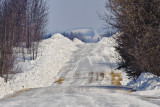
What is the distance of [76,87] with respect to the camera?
14617 millimetres

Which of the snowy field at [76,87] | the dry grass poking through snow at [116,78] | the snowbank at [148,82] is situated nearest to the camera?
the snowy field at [76,87]

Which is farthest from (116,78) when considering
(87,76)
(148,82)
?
(148,82)

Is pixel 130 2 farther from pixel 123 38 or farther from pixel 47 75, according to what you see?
pixel 47 75

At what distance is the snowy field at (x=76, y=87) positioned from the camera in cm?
798

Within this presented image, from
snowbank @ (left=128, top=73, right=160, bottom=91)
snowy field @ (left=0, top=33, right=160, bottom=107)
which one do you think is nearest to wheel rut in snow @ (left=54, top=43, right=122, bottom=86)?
snowy field @ (left=0, top=33, right=160, bottom=107)

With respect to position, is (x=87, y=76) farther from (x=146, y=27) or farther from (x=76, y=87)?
(x=146, y=27)

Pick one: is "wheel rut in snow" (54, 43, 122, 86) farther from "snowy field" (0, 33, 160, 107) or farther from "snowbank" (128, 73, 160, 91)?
"snowbank" (128, 73, 160, 91)

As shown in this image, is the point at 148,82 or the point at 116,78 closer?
the point at 148,82

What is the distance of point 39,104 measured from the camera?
7.64 m

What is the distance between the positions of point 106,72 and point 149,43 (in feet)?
53.7

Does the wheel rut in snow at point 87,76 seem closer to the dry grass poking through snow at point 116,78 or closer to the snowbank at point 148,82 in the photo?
the dry grass poking through snow at point 116,78

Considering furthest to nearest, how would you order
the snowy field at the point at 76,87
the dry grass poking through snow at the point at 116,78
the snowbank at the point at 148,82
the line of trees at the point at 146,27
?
the dry grass poking through snow at the point at 116,78 → the line of trees at the point at 146,27 → the snowbank at the point at 148,82 → the snowy field at the point at 76,87

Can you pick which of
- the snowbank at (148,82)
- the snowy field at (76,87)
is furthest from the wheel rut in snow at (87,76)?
the snowbank at (148,82)

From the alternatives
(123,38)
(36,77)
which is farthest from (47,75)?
(123,38)
